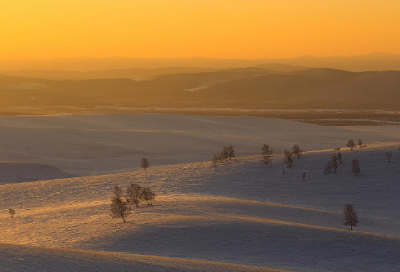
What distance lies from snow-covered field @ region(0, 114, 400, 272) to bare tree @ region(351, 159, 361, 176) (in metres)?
0.15

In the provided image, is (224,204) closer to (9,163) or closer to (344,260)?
(344,260)

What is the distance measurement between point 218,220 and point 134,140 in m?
27.1

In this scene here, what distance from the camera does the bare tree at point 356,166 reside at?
56.6 feet

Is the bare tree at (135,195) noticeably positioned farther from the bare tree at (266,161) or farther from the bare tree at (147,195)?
the bare tree at (266,161)

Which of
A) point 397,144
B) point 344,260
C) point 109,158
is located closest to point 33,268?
point 344,260

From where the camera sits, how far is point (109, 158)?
103 feet

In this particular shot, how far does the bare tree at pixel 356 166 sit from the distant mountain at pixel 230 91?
255 ft

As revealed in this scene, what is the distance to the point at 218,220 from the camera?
11.3 m

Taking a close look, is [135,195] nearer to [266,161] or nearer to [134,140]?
[266,161]

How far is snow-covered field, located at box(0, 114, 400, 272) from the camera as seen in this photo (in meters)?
8.78

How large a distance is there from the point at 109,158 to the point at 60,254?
2314 centimetres

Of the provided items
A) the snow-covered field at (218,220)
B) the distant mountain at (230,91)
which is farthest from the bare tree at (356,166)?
the distant mountain at (230,91)

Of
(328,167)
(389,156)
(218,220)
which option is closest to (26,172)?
(328,167)

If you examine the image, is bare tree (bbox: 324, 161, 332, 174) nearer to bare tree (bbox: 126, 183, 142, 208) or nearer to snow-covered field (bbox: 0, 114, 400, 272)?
snow-covered field (bbox: 0, 114, 400, 272)
